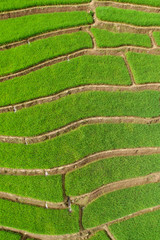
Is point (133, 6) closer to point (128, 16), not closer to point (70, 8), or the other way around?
point (128, 16)

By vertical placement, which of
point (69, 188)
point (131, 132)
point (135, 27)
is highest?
point (135, 27)

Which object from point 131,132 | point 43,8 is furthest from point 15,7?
point 131,132

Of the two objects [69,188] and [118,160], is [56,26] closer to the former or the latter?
[118,160]

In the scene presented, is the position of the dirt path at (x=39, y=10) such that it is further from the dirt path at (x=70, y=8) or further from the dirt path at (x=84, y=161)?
the dirt path at (x=84, y=161)

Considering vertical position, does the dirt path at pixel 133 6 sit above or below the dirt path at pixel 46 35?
above

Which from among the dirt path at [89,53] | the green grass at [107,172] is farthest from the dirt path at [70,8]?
the green grass at [107,172]
